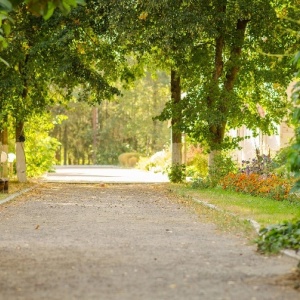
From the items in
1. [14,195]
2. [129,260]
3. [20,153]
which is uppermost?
[20,153]

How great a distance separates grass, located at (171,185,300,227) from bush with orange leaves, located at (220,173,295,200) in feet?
1.00

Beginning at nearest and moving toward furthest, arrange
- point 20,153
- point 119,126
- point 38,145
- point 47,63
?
1. point 47,63
2. point 20,153
3. point 38,145
4. point 119,126

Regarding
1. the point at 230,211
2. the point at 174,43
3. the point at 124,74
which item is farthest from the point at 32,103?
the point at 230,211

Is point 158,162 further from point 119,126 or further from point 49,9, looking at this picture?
point 49,9

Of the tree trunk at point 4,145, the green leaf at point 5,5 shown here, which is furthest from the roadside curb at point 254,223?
the tree trunk at point 4,145

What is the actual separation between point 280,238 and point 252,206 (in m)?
7.23

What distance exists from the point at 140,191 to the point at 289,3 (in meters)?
8.05

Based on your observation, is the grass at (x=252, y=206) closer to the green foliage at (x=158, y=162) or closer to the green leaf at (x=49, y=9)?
the green leaf at (x=49, y=9)

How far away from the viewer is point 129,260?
32.0 feet

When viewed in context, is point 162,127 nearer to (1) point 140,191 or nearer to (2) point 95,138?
(2) point 95,138

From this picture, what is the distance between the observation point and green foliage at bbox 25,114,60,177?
33.3m

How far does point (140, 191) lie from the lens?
26.8 m

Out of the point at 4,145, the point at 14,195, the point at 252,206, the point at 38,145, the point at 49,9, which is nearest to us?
the point at 49,9

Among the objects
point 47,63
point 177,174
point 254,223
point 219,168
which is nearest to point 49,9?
point 254,223
